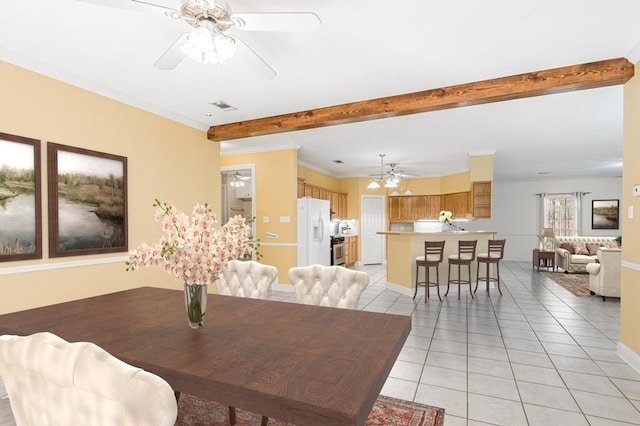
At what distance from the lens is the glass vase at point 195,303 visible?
1.54 meters

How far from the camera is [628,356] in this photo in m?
2.88

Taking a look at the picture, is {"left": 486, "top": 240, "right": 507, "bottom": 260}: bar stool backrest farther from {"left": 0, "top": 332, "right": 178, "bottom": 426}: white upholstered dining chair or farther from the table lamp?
{"left": 0, "top": 332, "right": 178, "bottom": 426}: white upholstered dining chair

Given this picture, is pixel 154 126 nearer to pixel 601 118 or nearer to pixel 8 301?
pixel 8 301

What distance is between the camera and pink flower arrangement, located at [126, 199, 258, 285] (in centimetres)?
144

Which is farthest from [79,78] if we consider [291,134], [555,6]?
[555,6]

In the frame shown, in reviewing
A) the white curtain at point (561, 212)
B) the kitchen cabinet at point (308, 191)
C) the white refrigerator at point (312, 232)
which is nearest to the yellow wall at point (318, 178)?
the kitchen cabinet at point (308, 191)

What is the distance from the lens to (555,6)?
7.05ft

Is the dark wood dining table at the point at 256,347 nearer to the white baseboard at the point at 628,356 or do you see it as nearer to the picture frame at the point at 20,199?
the picture frame at the point at 20,199

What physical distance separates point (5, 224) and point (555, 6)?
175 inches

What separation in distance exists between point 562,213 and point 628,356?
827cm

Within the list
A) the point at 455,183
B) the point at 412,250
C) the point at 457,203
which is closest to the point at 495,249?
the point at 412,250

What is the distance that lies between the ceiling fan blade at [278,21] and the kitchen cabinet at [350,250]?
715cm

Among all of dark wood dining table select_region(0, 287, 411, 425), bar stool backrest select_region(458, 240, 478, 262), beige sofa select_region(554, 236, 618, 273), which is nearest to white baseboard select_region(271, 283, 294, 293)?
bar stool backrest select_region(458, 240, 478, 262)

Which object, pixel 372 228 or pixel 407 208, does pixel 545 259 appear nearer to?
pixel 407 208
